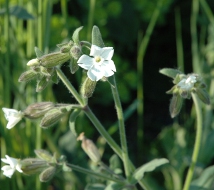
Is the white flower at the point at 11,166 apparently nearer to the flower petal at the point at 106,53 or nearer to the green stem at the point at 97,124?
the green stem at the point at 97,124

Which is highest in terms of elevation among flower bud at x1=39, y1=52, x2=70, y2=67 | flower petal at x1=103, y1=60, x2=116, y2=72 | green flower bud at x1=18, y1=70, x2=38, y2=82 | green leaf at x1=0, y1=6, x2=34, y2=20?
green leaf at x1=0, y1=6, x2=34, y2=20

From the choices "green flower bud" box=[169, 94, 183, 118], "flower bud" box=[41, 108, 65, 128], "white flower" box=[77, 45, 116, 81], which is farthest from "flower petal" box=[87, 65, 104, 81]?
"green flower bud" box=[169, 94, 183, 118]

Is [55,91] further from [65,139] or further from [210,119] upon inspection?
[210,119]

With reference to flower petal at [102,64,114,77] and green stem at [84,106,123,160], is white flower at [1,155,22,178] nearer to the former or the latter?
green stem at [84,106,123,160]

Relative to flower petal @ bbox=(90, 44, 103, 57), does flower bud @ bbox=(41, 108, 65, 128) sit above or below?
below

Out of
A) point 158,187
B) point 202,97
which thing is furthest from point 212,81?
point 202,97

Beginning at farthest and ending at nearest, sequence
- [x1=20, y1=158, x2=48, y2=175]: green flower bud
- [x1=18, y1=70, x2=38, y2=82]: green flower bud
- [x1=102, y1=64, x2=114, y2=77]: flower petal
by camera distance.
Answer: [x1=20, y1=158, x2=48, y2=175]: green flower bud < [x1=18, y1=70, x2=38, y2=82]: green flower bud < [x1=102, y1=64, x2=114, y2=77]: flower petal
